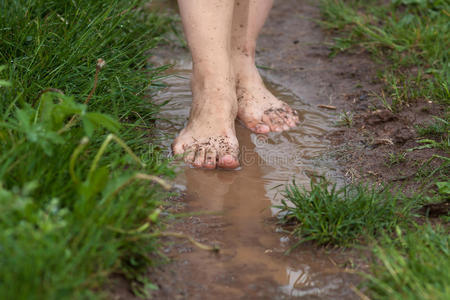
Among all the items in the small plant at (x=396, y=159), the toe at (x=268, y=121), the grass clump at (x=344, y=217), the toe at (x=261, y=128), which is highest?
the grass clump at (x=344, y=217)

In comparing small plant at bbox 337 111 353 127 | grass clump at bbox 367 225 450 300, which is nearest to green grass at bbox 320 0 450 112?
small plant at bbox 337 111 353 127

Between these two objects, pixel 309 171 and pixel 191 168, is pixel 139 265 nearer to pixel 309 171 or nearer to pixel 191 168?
pixel 191 168

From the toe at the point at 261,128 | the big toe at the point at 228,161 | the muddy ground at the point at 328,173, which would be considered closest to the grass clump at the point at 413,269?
the muddy ground at the point at 328,173

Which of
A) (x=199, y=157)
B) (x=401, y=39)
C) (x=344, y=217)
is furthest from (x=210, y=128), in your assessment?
(x=401, y=39)

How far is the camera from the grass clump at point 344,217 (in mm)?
1834

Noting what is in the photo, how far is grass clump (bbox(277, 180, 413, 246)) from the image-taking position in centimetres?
183

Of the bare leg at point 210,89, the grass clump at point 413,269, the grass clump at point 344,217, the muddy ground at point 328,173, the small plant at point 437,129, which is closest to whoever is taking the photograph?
the grass clump at point 413,269

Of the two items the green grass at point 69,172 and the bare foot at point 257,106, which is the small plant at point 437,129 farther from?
the green grass at point 69,172

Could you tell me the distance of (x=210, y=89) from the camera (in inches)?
98.9

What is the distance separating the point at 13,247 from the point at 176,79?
6.79 feet

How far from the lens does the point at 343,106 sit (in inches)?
121

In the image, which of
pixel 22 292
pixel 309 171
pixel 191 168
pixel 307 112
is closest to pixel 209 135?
pixel 191 168

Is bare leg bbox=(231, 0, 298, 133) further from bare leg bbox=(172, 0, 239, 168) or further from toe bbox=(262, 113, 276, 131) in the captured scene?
bare leg bbox=(172, 0, 239, 168)

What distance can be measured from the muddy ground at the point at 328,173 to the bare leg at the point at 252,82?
121 mm
